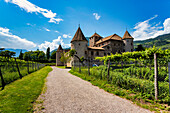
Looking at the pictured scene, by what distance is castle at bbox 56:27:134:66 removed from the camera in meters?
33.3

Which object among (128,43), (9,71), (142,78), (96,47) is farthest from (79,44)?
(142,78)

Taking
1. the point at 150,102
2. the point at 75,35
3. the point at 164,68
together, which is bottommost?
the point at 150,102

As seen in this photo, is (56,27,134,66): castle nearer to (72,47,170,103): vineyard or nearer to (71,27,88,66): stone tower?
(71,27,88,66): stone tower

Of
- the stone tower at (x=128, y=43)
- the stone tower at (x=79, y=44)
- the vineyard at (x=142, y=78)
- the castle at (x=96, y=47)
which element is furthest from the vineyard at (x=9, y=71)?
the stone tower at (x=128, y=43)

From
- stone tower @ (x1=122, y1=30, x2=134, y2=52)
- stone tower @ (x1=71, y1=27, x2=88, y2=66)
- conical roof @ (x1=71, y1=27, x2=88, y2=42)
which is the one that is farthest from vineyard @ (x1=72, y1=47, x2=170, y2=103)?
stone tower @ (x1=122, y1=30, x2=134, y2=52)

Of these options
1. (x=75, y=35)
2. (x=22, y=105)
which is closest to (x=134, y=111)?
(x=22, y=105)

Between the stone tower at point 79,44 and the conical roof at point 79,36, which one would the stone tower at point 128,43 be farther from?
the stone tower at point 79,44

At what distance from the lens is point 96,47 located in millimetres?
39812

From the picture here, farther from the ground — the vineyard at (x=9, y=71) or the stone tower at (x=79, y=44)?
the stone tower at (x=79, y=44)

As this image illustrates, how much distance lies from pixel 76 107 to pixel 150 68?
518 cm

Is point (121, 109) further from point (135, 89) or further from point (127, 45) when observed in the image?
point (127, 45)

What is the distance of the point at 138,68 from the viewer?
6176 mm

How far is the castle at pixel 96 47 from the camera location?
33.3 meters

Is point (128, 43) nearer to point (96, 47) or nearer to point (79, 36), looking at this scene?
point (96, 47)
